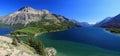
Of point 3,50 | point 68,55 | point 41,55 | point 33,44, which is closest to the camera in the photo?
point 3,50

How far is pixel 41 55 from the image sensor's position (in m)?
60.7

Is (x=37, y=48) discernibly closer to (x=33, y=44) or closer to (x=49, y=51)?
(x=33, y=44)

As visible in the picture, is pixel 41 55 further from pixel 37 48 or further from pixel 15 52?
pixel 15 52

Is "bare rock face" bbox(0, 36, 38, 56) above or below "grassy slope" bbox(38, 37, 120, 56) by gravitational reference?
above

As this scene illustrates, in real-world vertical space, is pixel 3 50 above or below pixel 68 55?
above

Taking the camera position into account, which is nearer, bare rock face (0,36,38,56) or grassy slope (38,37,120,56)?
bare rock face (0,36,38,56)

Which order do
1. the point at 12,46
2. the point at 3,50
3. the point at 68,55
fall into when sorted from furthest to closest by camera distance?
the point at 68,55 < the point at 12,46 < the point at 3,50

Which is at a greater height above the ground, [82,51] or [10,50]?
[10,50]

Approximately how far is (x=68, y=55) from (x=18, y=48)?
118 feet

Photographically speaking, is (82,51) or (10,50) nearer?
(10,50)

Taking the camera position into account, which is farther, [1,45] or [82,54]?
[82,54]

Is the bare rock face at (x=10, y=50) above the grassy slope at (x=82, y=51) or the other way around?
above

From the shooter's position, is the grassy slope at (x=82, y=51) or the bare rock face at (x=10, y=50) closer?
the bare rock face at (x=10, y=50)

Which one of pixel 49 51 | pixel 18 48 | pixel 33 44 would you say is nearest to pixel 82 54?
pixel 49 51
